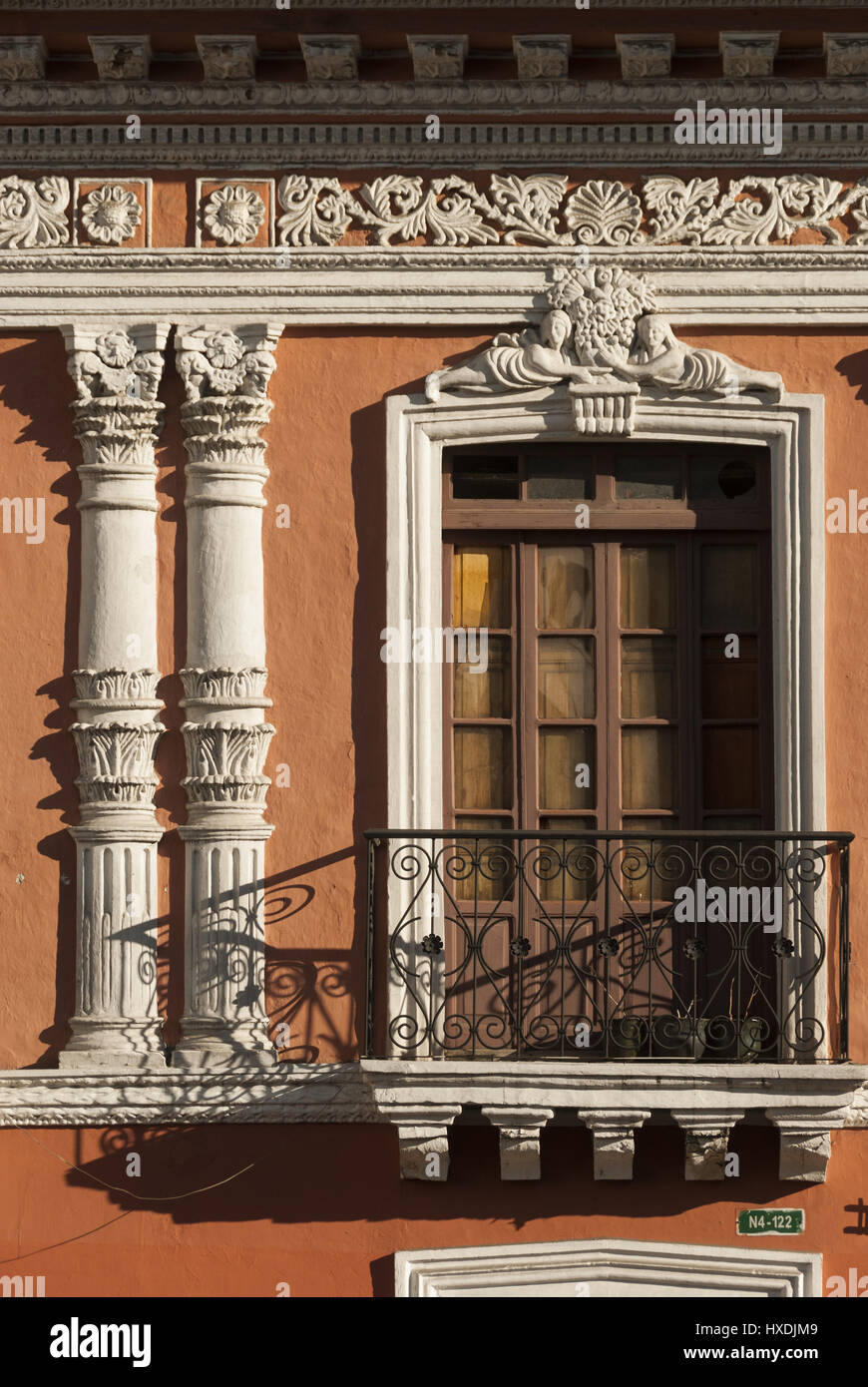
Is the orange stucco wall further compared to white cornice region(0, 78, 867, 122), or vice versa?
white cornice region(0, 78, 867, 122)

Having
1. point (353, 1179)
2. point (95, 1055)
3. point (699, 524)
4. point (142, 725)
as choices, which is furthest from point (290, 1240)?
point (699, 524)

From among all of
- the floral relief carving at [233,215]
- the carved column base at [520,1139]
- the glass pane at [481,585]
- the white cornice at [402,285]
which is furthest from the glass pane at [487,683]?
the floral relief carving at [233,215]

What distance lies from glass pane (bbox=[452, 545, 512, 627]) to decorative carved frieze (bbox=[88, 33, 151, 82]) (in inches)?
104

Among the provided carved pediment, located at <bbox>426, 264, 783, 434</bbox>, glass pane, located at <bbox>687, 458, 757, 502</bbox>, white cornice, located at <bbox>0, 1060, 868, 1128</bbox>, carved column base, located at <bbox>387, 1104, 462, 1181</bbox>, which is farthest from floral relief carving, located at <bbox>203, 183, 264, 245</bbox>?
carved column base, located at <bbox>387, 1104, 462, 1181</bbox>

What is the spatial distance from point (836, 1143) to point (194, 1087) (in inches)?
111

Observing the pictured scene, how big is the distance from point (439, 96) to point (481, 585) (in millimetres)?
2242

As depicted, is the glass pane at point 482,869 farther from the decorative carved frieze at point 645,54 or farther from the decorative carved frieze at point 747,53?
the decorative carved frieze at point 747,53

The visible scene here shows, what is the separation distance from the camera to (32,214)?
9617 millimetres

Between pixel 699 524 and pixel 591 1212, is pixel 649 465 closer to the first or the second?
pixel 699 524

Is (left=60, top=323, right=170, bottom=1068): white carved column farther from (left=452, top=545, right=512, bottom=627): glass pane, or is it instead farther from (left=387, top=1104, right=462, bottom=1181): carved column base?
(left=452, top=545, right=512, bottom=627): glass pane

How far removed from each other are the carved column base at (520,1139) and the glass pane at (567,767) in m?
1.45

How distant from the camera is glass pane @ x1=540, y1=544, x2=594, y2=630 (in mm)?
9641

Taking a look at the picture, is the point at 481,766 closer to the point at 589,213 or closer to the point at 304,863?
the point at 304,863

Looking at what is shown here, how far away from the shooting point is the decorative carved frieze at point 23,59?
9.50 meters
